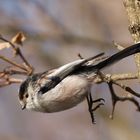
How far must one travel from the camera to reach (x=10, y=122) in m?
3.80

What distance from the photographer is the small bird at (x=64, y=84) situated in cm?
187

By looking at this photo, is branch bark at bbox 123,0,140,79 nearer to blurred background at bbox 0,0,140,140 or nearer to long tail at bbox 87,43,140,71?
long tail at bbox 87,43,140,71

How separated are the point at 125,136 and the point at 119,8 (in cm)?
107

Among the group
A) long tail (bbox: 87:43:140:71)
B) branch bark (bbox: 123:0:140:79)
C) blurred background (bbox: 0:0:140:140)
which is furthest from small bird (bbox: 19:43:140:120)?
blurred background (bbox: 0:0:140:140)

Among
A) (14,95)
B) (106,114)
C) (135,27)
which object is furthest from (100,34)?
(135,27)

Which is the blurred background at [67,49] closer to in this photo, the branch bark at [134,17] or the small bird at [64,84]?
the small bird at [64,84]

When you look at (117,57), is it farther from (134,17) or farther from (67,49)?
(67,49)

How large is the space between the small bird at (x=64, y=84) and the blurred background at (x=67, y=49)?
74 cm

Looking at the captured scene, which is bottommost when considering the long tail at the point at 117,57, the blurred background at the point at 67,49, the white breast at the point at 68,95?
the blurred background at the point at 67,49

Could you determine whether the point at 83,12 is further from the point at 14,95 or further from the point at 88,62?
the point at 88,62

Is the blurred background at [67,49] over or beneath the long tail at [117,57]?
beneath

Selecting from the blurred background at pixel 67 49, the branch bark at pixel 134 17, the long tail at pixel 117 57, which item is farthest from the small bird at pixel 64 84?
the blurred background at pixel 67 49

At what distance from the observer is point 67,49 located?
3326 mm

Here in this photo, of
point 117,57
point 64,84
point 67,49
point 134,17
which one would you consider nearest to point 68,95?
point 64,84
